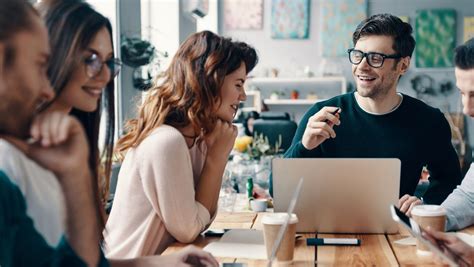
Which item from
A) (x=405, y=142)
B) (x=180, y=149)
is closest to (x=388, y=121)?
(x=405, y=142)

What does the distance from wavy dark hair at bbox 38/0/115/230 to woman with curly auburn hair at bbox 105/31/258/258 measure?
70cm

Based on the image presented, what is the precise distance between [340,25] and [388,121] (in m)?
6.03

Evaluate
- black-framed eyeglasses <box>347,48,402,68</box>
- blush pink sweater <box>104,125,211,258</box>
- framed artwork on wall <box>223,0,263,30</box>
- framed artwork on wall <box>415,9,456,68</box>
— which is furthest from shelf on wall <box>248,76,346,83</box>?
blush pink sweater <box>104,125,211,258</box>

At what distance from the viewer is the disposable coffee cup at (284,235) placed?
1474mm

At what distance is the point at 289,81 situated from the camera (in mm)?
8203

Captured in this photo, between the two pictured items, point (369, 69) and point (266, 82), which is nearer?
point (369, 69)

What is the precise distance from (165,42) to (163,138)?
4.21 meters

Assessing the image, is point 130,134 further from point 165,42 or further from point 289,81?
point 289,81

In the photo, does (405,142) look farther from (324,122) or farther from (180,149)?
(180,149)

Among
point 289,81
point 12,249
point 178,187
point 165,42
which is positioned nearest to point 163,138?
point 178,187

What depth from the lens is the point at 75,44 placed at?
89 centimetres

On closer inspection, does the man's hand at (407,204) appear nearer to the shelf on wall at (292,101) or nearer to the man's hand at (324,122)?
the man's hand at (324,122)

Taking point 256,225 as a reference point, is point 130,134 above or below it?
above

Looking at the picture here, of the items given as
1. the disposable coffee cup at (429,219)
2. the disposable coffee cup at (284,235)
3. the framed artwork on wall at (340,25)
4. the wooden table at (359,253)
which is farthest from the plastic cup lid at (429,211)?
the framed artwork on wall at (340,25)
